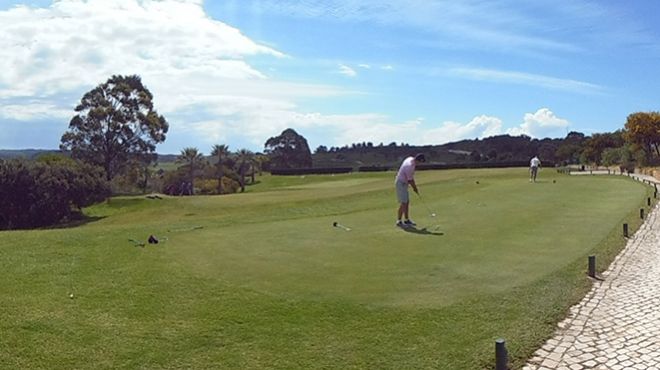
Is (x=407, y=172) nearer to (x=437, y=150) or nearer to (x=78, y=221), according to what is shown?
(x=78, y=221)

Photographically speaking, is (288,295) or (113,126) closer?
(288,295)

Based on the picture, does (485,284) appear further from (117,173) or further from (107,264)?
(117,173)

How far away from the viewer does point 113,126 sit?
69875mm

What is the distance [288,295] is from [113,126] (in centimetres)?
6767

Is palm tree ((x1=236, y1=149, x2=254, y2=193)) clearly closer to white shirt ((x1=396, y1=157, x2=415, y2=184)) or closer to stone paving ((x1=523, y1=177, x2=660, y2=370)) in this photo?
white shirt ((x1=396, y1=157, x2=415, y2=184))

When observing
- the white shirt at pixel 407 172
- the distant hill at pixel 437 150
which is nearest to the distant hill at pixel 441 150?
the distant hill at pixel 437 150

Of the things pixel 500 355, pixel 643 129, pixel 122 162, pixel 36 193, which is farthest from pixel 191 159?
pixel 500 355

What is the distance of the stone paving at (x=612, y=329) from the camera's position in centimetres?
661

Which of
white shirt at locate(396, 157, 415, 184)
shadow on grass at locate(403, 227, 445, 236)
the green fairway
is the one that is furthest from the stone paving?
white shirt at locate(396, 157, 415, 184)

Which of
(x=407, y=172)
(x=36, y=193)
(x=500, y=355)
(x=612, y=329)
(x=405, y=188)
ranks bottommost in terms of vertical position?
(x=612, y=329)

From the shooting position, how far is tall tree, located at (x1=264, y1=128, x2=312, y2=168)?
117000mm

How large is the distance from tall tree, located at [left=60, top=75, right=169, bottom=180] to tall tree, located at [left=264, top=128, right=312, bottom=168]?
44.2 metres

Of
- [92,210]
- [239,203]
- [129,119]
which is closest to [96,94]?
[129,119]

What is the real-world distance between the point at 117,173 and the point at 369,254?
2685 inches
